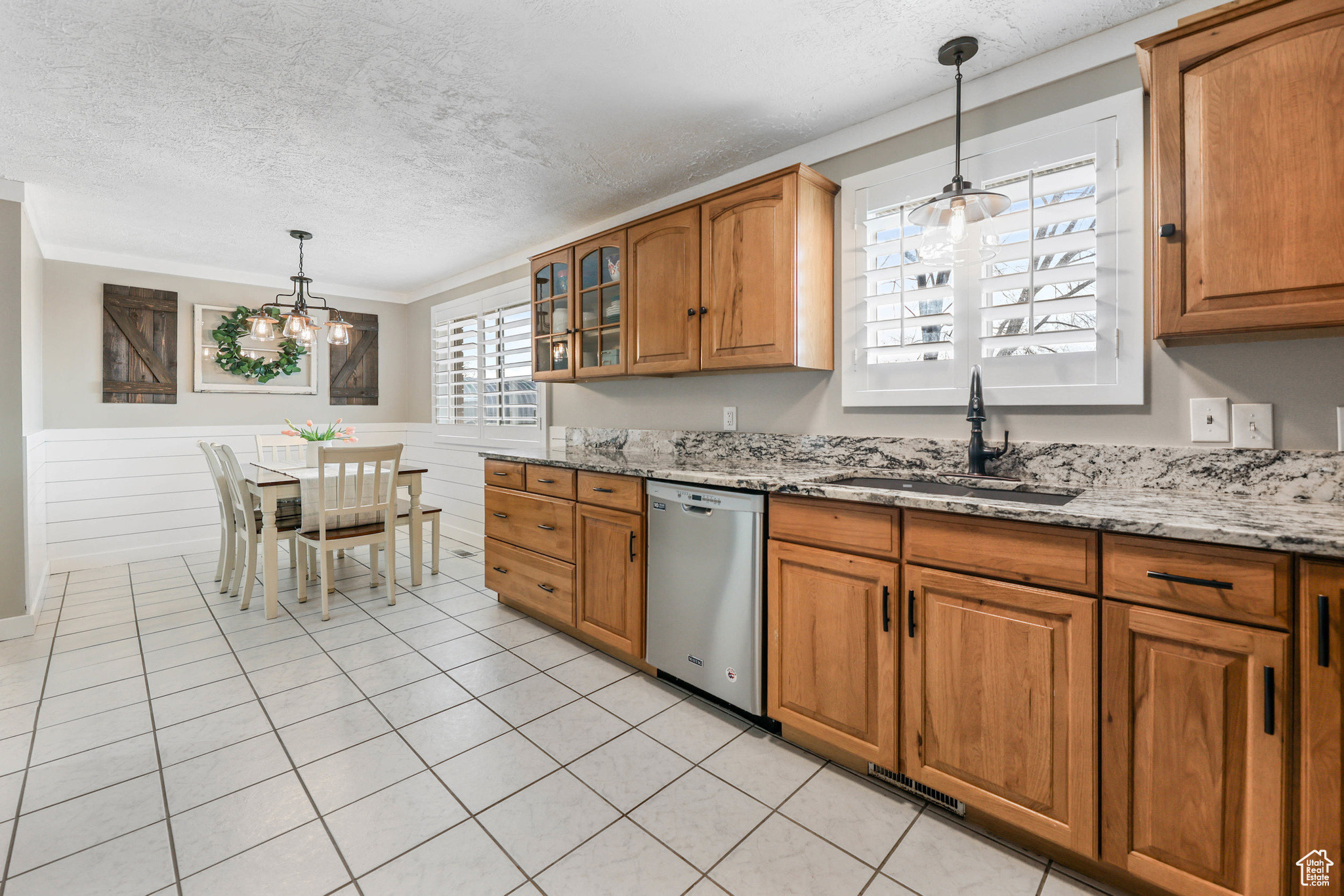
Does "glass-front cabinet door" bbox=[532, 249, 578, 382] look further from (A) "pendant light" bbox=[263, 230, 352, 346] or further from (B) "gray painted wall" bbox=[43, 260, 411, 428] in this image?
(B) "gray painted wall" bbox=[43, 260, 411, 428]

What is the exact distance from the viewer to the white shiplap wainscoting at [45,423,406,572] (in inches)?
164

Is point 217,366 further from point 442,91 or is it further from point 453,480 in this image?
point 442,91

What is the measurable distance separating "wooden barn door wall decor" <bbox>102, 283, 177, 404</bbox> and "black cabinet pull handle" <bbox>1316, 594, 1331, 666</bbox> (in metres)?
6.28

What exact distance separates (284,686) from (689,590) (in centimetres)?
179

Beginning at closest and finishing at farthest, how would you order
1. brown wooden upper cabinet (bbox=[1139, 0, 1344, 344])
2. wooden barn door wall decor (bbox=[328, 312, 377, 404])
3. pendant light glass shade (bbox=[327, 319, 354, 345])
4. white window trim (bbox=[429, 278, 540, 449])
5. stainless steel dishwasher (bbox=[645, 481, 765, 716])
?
brown wooden upper cabinet (bbox=[1139, 0, 1344, 344]) < stainless steel dishwasher (bbox=[645, 481, 765, 716]) < pendant light glass shade (bbox=[327, 319, 354, 345]) < white window trim (bbox=[429, 278, 540, 449]) < wooden barn door wall decor (bbox=[328, 312, 377, 404])

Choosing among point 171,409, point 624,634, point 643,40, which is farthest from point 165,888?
point 171,409

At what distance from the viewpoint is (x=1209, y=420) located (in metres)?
1.70

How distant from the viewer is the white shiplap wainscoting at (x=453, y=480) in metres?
4.89

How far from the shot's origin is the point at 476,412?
499 centimetres

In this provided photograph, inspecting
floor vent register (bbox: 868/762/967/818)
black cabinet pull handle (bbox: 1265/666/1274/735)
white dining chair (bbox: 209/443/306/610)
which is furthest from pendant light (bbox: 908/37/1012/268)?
white dining chair (bbox: 209/443/306/610)

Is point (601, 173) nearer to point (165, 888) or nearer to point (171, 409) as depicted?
point (165, 888)

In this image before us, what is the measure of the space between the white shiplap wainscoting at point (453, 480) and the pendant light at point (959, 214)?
147 inches

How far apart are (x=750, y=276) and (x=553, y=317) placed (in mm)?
1581

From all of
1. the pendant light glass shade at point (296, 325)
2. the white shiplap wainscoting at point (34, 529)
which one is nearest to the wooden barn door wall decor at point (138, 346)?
the white shiplap wainscoting at point (34, 529)
